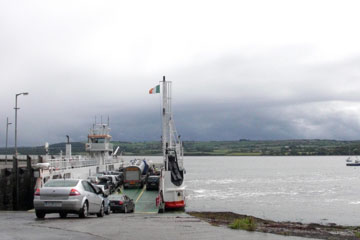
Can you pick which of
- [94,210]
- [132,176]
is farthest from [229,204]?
[94,210]

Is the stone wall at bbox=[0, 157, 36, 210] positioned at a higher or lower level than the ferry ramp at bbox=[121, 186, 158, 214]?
higher

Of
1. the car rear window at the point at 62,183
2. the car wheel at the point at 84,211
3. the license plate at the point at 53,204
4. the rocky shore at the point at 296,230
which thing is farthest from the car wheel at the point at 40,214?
A: the rocky shore at the point at 296,230

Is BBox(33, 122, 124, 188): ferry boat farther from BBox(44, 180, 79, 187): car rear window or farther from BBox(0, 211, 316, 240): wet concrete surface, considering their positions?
BBox(0, 211, 316, 240): wet concrete surface

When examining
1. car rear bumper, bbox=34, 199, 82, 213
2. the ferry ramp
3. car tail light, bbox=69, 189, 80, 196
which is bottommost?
the ferry ramp

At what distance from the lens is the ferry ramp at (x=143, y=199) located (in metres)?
33.2

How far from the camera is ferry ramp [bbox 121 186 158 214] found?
109 ft

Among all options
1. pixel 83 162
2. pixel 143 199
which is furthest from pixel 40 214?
pixel 83 162

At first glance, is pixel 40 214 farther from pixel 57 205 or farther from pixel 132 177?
pixel 132 177

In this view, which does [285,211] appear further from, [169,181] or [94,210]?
[94,210]

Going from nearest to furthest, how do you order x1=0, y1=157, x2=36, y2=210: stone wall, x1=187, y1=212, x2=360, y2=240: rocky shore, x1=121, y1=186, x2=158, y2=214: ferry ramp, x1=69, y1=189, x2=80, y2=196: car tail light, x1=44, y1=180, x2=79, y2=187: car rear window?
1. x1=187, y1=212, x2=360, y2=240: rocky shore
2. x1=69, y1=189, x2=80, y2=196: car tail light
3. x1=44, y1=180, x2=79, y2=187: car rear window
4. x1=121, y1=186, x2=158, y2=214: ferry ramp
5. x1=0, y1=157, x2=36, y2=210: stone wall

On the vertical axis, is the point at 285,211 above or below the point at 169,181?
below

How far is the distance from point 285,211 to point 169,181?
17.8m

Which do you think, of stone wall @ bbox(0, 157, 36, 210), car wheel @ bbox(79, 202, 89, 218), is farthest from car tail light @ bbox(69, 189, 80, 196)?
stone wall @ bbox(0, 157, 36, 210)

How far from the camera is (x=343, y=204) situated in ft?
179
